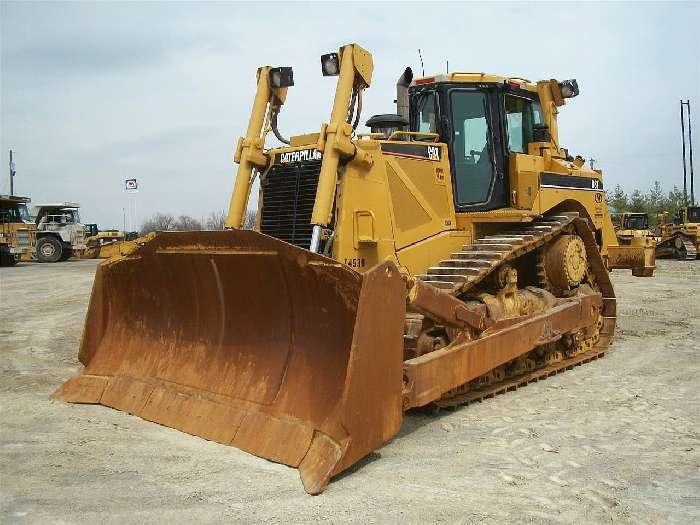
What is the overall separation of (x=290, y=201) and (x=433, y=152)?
5.21ft

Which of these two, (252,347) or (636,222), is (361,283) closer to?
(252,347)

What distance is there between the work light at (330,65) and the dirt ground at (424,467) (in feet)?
A: 10.4

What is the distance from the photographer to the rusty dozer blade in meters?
3.94

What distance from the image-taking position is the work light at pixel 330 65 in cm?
597

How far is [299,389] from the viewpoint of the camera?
14.3ft

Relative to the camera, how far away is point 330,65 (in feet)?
19.7

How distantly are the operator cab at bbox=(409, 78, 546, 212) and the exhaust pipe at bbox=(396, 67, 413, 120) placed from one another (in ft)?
0.30

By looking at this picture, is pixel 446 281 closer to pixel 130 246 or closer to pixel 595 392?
pixel 595 392

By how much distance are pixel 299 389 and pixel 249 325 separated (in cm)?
79

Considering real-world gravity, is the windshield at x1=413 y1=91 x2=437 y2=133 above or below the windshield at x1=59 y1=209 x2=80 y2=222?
below

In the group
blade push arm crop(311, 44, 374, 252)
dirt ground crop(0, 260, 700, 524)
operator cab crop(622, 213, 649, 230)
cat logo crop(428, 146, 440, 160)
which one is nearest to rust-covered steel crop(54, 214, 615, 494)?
dirt ground crop(0, 260, 700, 524)

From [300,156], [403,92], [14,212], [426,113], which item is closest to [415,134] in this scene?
[426,113]

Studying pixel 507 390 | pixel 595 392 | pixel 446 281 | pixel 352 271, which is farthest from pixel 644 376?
pixel 352 271

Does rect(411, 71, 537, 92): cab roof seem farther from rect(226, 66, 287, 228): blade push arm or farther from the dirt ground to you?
the dirt ground
